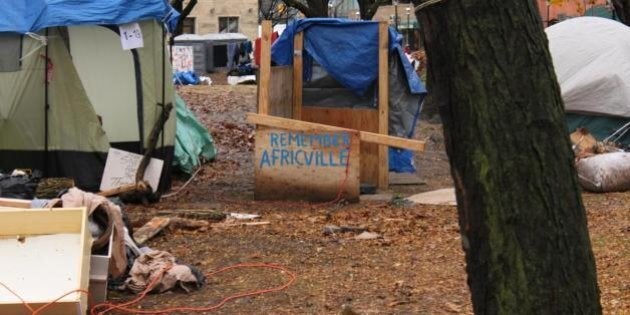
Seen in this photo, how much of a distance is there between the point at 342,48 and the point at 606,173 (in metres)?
3.47

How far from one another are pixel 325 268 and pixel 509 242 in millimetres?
4554

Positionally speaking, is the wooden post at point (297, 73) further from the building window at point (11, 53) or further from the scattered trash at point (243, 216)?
the building window at point (11, 53)

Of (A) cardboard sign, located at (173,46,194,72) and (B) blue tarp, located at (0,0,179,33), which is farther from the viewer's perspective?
(A) cardboard sign, located at (173,46,194,72)

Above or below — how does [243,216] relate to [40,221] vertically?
below

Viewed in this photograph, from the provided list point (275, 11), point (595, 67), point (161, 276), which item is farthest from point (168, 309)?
point (275, 11)

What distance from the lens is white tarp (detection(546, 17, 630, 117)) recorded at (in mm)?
15297

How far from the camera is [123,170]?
11.6 m

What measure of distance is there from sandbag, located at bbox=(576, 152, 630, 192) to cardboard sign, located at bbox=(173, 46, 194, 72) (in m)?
29.4

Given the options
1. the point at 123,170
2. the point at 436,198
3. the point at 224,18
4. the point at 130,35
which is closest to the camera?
the point at 130,35

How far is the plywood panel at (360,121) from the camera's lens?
1244 centimetres

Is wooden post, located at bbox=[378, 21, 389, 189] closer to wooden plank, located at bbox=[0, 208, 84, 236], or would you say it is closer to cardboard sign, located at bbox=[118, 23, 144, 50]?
cardboard sign, located at bbox=[118, 23, 144, 50]

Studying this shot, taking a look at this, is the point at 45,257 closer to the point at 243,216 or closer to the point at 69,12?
the point at 243,216

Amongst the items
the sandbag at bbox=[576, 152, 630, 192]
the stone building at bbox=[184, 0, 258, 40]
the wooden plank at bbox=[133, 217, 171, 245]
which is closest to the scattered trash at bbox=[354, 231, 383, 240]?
the wooden plank at bbox=[133, 217, 171, 245]

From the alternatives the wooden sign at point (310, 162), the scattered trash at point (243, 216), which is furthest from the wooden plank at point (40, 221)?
the wooden sign at point (310, 162)
